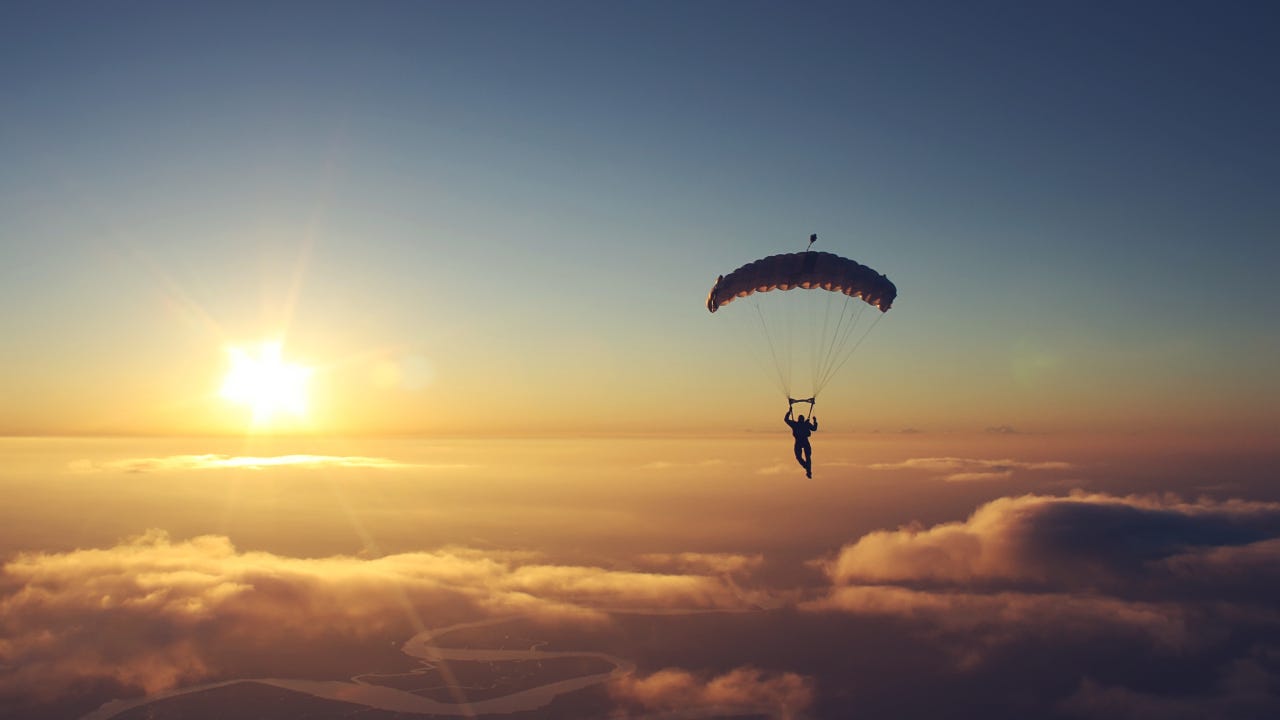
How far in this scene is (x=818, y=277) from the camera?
97.1 ft

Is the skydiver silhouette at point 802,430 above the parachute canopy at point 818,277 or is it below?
below

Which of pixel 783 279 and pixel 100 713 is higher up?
pixel 783 279

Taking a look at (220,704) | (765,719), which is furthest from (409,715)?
(765,719)

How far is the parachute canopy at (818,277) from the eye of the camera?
29.5 meters

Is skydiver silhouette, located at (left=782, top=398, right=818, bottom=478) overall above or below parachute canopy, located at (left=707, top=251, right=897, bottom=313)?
below

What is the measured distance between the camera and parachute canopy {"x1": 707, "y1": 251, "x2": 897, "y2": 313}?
1162 inches

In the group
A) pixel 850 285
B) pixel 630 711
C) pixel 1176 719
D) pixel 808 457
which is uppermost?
pixel 850 285

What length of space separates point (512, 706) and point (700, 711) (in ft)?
186

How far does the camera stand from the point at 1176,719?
199 metres

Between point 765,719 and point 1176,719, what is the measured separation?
12466cm

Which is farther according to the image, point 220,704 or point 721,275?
point 220,704

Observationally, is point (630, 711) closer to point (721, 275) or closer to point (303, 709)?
point (303, 709)

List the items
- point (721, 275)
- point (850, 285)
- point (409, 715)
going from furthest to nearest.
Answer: point (409, 715)
point (721, 275)
point (850, 285)

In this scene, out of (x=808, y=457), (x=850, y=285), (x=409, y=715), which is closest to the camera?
(x=808, y=457)
